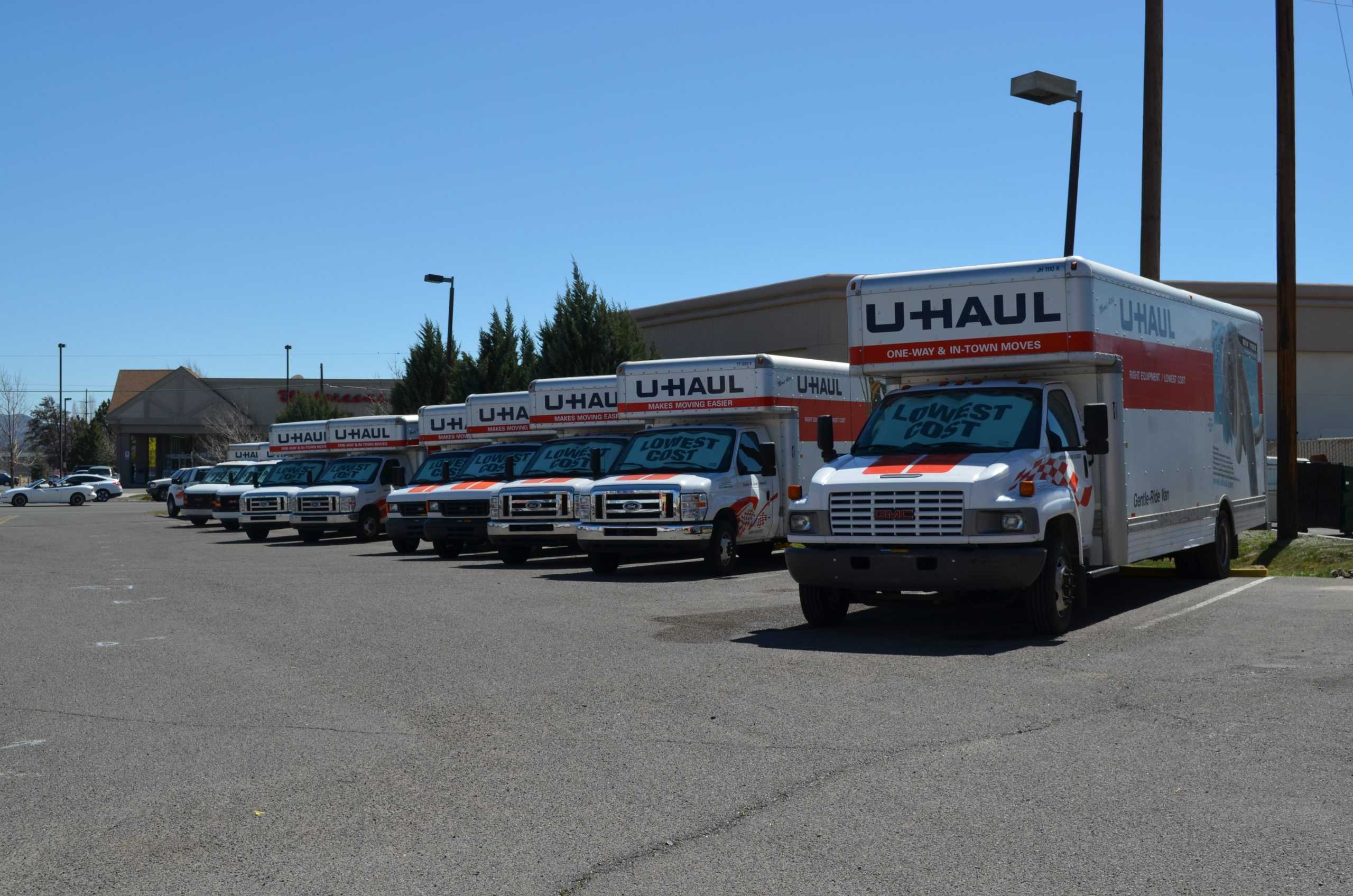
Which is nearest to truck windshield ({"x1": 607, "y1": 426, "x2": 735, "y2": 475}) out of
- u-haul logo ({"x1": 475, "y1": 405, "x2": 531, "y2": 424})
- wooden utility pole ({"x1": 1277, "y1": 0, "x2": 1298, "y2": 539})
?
u-haul logo ({"x1": 475, "y1": 405, "x2": 531, "y2": 424})

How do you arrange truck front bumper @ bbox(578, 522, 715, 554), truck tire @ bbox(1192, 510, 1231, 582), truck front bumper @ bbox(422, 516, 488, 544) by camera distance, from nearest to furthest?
truck tire @ bbox(1192, 510, 1231, 582)
truck front bumper @ bbox(578, 522, 715, 554)
truck front bumper @ bbox(422, 516, 488, 544)

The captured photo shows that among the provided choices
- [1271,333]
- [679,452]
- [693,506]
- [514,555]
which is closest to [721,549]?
[693,506]

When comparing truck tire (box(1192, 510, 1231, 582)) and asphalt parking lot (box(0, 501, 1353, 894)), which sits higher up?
truck tire (box(1192, 510, 1231, 582))

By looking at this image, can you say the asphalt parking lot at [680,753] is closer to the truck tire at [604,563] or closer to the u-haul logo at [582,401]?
the truck tire at [604,563]

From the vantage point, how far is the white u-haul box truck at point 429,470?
24.5 m

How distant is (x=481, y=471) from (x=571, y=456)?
2.80m

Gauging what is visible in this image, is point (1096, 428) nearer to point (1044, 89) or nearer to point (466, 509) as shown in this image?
point (1044, 89)

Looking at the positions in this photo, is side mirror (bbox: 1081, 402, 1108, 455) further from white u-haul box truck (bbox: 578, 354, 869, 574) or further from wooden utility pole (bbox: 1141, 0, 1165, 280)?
wooden utility pole (bbox: 1141, 0, 1165, 280)

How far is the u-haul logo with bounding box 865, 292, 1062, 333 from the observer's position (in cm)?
1247

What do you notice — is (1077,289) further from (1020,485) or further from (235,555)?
(235,555)

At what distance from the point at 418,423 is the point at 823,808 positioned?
25461mm

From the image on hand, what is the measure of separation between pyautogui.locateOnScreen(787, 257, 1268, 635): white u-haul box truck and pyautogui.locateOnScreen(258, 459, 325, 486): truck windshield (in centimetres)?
2087

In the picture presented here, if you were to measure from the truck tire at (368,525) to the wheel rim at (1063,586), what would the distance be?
20043 mm

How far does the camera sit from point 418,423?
3058 cm
